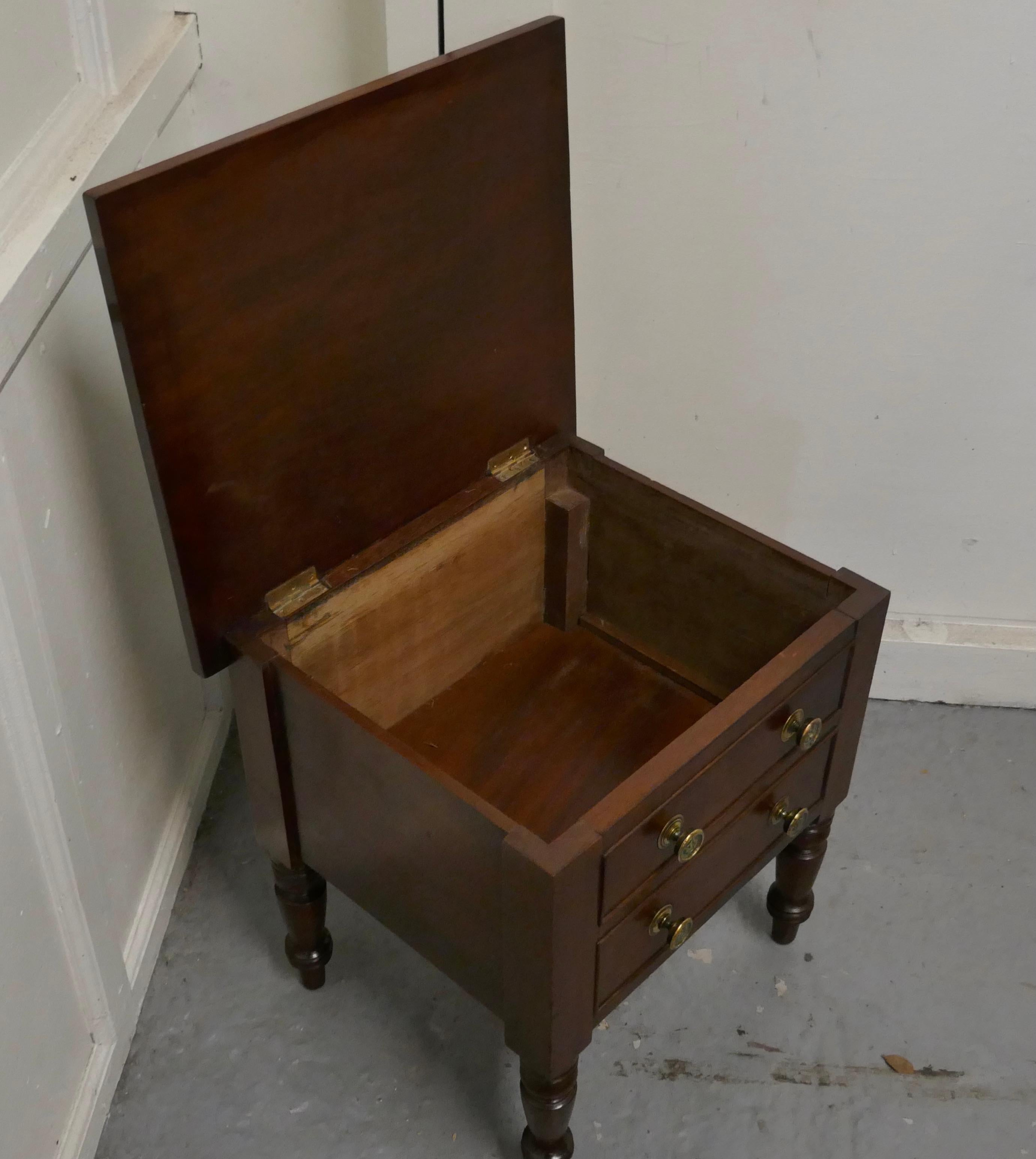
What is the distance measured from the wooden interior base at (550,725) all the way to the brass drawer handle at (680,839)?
0.19m

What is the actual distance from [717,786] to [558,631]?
45 cm

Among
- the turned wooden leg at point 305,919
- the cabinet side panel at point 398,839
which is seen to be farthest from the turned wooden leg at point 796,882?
the turned wooden leg at point 305,919

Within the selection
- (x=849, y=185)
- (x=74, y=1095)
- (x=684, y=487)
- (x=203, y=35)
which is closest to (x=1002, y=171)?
(x=849, y=185)

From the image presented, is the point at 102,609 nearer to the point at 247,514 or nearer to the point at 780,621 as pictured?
the point at 247,514

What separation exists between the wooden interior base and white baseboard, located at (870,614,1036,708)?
1.83 ft

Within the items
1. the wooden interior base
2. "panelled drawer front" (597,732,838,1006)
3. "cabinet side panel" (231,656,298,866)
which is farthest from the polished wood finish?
"panelled drawer front" (597,732,838,1006)

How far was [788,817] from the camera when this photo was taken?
137 centimetres

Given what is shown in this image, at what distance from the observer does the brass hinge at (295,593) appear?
127 cm

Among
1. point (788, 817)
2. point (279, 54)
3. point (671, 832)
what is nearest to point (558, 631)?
point (788, 817)

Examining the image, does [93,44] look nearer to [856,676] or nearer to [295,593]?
[295,593]

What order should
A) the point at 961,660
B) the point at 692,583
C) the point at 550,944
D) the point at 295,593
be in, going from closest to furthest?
the point at 550,944 < the point at 295,593 < the point at 692,583 < the point at 961,660

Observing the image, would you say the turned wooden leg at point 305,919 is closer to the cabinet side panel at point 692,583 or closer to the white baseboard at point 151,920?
the white baseboard at point 151,920

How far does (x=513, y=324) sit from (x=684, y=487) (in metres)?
0.51

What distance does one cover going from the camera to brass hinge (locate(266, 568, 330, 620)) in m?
1.27
